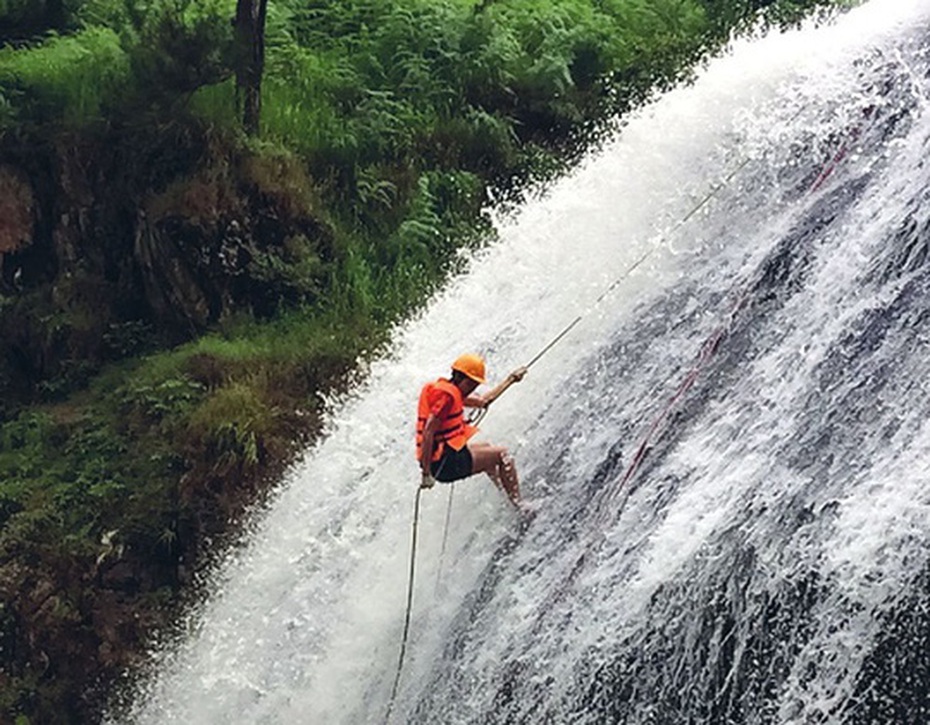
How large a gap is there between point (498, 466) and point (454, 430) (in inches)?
18.6

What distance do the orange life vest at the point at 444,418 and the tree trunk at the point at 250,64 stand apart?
494 centimetres

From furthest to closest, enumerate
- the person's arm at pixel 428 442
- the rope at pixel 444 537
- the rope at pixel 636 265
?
the rope at pixel 636 265 → the rope at pixel 444 537 → the person's arm at pixel 428 442

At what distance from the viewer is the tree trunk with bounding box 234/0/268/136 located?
11469 millimetres

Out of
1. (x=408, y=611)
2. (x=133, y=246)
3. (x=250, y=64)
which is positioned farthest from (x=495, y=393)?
(x=250, y=64)

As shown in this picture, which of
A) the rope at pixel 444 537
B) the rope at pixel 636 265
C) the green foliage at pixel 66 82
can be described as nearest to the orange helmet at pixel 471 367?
the rope at pixel 444 537

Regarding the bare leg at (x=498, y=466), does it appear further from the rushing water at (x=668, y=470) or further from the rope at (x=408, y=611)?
the rope at (x=408, y=611)

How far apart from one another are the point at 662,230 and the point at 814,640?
471cm

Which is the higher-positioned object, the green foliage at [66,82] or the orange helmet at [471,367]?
the green foliage at [66,82]

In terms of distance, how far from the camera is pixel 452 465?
766cm

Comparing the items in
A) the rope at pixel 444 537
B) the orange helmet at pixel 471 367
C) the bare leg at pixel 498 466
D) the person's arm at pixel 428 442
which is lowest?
the rope at pixel 444 537

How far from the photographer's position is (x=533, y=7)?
13164 millimetres

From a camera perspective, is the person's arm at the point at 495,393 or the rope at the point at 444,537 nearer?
the person's arm at the point at 495,393

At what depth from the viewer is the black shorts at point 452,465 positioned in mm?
7613

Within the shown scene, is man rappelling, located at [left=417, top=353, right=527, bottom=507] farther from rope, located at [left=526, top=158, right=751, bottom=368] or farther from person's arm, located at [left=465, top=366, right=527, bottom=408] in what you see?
rope, located at [left=526, top=158, right=751, bottom=368]
